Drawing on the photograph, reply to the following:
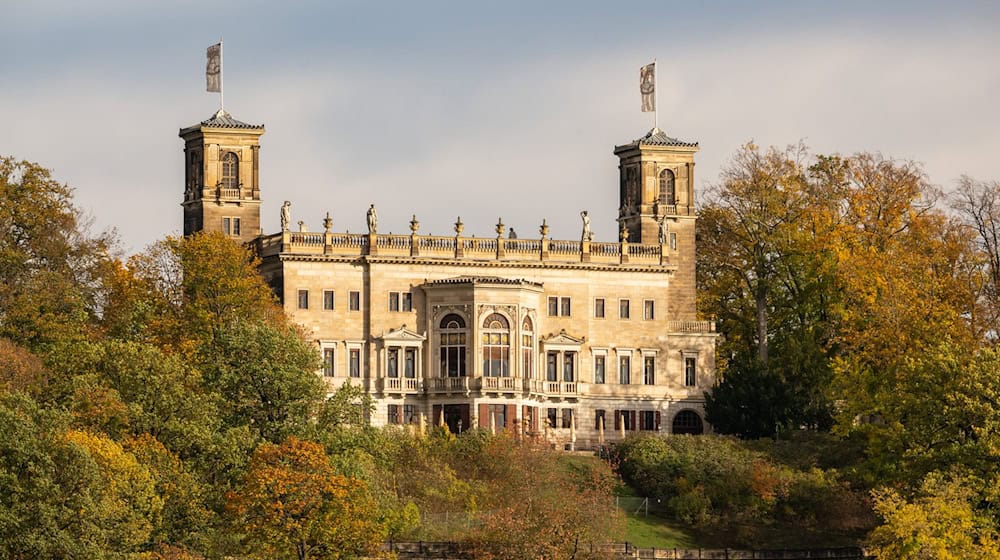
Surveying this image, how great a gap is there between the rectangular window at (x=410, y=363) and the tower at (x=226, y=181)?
29.4 feet

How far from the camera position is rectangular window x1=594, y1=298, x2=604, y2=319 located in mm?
113188

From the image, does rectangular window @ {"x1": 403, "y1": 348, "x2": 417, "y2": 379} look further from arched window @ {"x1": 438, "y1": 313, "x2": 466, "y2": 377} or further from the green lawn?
the green lawn

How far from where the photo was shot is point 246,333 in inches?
3465

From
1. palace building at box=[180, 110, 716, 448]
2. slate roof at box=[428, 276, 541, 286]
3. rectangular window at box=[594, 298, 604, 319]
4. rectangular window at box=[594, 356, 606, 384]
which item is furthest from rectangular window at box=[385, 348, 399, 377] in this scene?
rectangular window at box=[594, 298, 604, 319]

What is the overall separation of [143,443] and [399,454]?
56.7 feet

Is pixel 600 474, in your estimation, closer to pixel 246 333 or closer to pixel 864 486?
pixel 864 486

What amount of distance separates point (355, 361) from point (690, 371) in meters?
15.7

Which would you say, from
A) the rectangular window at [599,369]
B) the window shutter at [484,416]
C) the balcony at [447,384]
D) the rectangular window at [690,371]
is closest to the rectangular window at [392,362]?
the balcony at [447,384]

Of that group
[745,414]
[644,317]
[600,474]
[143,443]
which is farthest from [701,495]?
[143,443]

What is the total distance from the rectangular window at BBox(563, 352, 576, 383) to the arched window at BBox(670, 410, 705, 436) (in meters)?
5.25

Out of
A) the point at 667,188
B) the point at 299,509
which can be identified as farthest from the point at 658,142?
the point at 299,509

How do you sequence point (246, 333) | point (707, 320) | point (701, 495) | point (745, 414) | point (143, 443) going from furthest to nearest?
point (707, 320)
point (745, 414)
point (701, 495)
point (246, 333)
point (143, 443)

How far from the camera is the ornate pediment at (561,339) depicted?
367ft

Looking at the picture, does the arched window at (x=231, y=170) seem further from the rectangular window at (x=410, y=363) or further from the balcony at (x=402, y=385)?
the balcony at (x=402, y=385)
